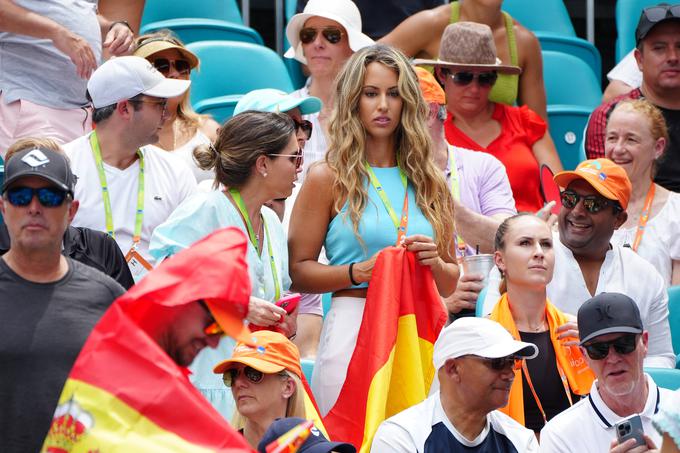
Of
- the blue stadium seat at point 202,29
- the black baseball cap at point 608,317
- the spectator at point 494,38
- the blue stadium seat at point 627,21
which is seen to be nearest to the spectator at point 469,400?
the black baseball cap at point 608,317

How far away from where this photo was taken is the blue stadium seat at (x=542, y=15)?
385 inches

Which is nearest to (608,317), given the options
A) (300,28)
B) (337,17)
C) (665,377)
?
(665,377)

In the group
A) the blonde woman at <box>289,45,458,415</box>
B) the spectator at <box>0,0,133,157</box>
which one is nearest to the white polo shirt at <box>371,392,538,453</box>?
the blonde woman at <box>289,45,458,415</box>

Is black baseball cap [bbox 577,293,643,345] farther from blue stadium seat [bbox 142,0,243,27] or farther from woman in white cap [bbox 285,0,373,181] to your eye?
blue stadium seat [bbox 142,0,243,27]

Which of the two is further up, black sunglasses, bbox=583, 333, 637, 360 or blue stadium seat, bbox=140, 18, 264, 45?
black sunglasses, bbox=583, 333, 637, 360

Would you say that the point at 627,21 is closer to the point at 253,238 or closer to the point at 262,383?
the point at 253,238

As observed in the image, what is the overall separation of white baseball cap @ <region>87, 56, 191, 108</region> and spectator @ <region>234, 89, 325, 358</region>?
0.33 metres

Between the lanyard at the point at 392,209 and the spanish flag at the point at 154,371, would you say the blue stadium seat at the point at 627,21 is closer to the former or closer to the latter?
the lanyard at the point at 392,209

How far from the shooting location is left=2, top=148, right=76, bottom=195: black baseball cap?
12.9ft

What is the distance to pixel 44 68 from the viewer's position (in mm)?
6625

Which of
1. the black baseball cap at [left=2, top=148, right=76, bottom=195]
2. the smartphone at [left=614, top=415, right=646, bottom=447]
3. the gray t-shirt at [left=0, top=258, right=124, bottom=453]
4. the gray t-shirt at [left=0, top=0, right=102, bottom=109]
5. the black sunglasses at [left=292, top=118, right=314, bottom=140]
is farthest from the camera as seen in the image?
the gray t-shirt at [left=0, top=0, right=102, bottom=109]

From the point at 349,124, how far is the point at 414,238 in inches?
24.3

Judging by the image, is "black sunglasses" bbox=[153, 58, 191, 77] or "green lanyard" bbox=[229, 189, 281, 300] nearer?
"green lanyard" bbox=[229, 189, 281, 300]

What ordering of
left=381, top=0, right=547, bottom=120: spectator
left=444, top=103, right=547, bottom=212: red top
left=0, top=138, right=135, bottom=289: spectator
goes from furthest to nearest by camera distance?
left=381, top=0, right=547, bottom=120: spectator, left=444, top=103, right=547, bottom=212: red top, left=0, top=138, right=135, bottom=289: spectator
